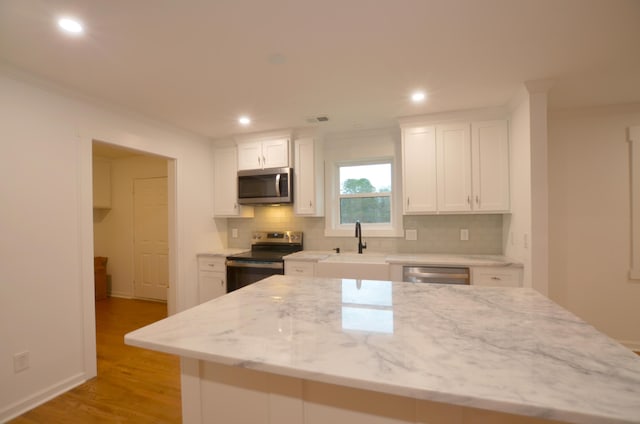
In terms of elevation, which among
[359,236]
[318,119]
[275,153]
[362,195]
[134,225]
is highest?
[318,119]

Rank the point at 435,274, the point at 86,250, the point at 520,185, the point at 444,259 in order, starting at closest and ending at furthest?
the point at 86,250 → the point at 520,185 → the point at 435,274 → the point at 444,259

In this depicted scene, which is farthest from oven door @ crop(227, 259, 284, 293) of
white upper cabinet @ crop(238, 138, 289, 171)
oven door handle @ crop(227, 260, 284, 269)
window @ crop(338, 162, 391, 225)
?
white upper cabinet @ crop(238, 138, 289, 171)

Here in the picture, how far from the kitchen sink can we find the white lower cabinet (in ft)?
4.19

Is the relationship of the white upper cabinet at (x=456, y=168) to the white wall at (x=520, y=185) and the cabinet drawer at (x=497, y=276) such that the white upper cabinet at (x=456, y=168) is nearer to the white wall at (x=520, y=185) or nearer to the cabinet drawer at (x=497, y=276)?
the white wall at (x=520, y=185)

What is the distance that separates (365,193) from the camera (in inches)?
147

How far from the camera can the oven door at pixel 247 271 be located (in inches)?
132

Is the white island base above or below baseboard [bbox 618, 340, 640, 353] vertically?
above

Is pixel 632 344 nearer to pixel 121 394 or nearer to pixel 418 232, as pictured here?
pixel 418 232

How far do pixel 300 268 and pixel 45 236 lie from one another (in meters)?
2.22

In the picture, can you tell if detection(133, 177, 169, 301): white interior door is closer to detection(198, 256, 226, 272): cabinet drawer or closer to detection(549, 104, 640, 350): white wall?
detection(198, 256, 226, 272): cabinet drawer

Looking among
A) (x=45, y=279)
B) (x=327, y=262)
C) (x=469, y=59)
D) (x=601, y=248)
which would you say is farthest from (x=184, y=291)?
(x=601, y=248)

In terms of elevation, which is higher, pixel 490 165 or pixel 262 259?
pixel 490 165

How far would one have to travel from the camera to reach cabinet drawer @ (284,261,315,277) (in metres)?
3.19

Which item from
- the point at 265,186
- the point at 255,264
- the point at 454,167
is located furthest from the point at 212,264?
the point at 454,167
